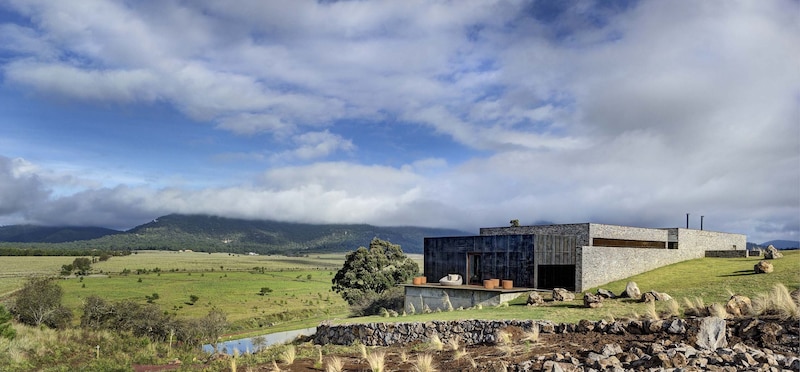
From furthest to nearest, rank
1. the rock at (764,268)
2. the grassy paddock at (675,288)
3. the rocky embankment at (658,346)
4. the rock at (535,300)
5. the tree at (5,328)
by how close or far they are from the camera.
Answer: the rock at (764,268)
the tree at (5,328)
the rock at (535,300)
the grassy paddock at (675,288)
the rocky embankment at (658,346)

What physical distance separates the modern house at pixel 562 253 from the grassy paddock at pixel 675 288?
3.56 feet

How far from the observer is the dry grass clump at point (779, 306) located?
14.1 metres

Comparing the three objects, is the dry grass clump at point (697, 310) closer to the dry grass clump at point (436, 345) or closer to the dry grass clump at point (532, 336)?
the dry grass clump at point (532, 336)

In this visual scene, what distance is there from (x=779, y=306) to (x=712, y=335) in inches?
146

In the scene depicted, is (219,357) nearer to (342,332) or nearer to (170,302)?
(342,332)

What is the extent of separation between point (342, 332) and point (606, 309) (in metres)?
13.4

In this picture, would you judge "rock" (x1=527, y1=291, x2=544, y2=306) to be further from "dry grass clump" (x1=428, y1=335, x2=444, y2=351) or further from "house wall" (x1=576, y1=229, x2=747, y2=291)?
"dry grass clump" (x1=428, y1=335, x2=444, y2=351)

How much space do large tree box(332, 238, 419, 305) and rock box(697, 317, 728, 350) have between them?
41657mm

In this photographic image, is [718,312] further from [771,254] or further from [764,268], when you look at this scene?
[771,254]

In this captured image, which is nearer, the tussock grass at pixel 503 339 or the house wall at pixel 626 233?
the tussock grass at pixel 503 339

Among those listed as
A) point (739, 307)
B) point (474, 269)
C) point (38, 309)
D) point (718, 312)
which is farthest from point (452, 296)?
point (38, 309)

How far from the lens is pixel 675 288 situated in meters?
29.3

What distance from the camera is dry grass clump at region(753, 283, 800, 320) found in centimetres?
1411

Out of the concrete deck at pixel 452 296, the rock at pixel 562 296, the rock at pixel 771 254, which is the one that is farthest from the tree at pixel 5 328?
the rock at pixel 771 254
